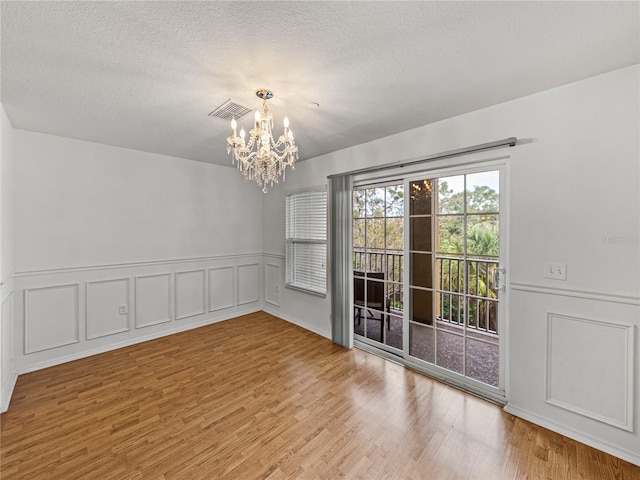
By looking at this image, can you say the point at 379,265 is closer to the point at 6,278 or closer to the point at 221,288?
the point at 221,288

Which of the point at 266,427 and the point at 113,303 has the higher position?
the point at 113,303

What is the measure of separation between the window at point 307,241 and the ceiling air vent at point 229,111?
166cm

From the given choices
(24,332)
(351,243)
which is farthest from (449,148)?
(24,332)

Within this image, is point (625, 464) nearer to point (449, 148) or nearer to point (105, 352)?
point (449, 148)

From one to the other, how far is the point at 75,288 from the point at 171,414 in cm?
209

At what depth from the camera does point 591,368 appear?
187 centimetres

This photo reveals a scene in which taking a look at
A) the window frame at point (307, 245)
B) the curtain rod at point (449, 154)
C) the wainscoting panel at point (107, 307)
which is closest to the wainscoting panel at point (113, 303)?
the wainscoting panel at point (107, 307)

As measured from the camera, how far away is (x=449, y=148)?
253 cm

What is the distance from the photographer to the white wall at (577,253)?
1.74 metres

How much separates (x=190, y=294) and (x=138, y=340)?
84 centimetres

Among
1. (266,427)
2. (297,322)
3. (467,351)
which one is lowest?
(266,427)

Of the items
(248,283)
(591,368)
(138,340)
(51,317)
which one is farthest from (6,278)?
(591,368)

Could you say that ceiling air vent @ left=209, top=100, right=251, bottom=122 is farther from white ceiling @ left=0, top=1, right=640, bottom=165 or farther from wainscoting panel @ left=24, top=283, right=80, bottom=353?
wainscoting panel @ left=24, top=283, right=80, bottom=353

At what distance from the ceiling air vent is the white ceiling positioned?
0.09m
